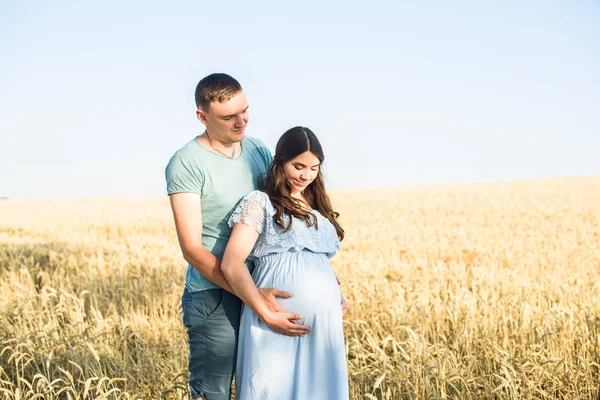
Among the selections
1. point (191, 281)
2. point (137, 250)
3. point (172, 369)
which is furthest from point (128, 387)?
point (137, 250)

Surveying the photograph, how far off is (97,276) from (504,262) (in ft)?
19.2

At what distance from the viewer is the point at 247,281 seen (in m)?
2.75

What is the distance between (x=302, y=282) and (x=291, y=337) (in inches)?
10.1

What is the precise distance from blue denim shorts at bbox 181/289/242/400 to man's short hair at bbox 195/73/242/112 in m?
0.90

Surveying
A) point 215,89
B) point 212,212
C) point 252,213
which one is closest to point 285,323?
point 252,213

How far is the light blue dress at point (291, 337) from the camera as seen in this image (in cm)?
286

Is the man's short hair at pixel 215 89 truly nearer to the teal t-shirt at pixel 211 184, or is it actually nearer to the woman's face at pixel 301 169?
the teal t-shirt at pixel 211 184

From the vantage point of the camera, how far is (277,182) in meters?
2.97

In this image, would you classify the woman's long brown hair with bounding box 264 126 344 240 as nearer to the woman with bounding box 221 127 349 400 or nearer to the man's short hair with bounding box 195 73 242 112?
the woman with bounding box 221 127 349 400

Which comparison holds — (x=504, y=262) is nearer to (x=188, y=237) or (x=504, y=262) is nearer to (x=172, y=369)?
(x=172, y=369)

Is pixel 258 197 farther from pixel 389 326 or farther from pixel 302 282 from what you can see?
pixel 389 326

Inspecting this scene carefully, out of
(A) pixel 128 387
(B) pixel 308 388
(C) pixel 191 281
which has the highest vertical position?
(C) pixel 191 281

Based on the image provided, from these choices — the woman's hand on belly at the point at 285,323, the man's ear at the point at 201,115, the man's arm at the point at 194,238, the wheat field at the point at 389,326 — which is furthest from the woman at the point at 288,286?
the wheat field at the point at 389,326

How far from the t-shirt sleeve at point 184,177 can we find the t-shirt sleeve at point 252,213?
221 millimetres
